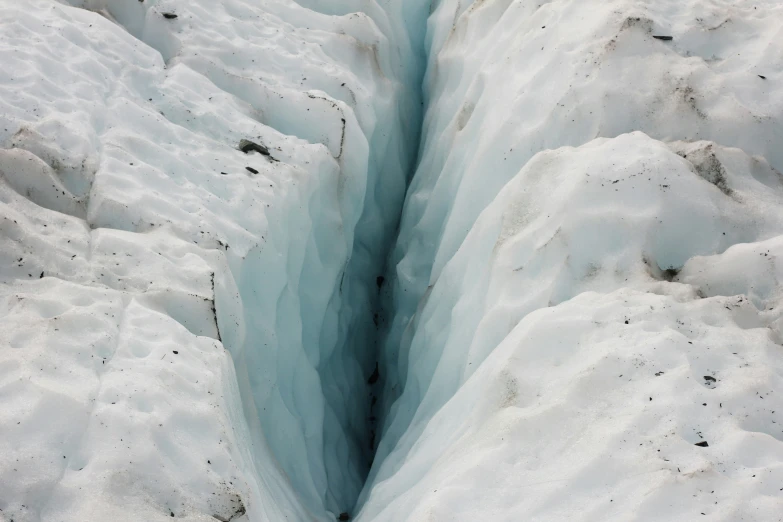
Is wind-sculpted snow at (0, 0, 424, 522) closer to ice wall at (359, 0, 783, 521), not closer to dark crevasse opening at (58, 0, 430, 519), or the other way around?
dark crevasse opening at (58, 0, 430, 519)

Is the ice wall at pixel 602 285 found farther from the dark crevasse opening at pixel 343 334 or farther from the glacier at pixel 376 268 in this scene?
the dark crevasse opening at pixel 343 334

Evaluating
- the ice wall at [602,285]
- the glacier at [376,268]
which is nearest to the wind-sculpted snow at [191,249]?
the glacier at [376,268]

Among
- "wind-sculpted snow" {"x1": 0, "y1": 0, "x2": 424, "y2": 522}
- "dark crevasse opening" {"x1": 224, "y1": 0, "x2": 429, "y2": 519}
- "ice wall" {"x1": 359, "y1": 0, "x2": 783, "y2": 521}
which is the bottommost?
"dark crevasse opening" {"x1": 224, "y1": 0, "x2": 429, "y2": 519}

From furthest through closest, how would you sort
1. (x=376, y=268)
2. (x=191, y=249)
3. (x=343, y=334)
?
(x=376, y=268) → (x=343, y=334) → (x=191, y=249)

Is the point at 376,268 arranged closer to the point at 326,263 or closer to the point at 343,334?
the point at 343,334

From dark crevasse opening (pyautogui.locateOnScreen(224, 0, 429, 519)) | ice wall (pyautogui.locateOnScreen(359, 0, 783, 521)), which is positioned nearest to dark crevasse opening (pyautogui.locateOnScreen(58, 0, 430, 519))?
dark crevasse opening (pyautogui.locateOnScreen(224, 0, 429, 519))

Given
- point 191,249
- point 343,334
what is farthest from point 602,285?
point 343,334
